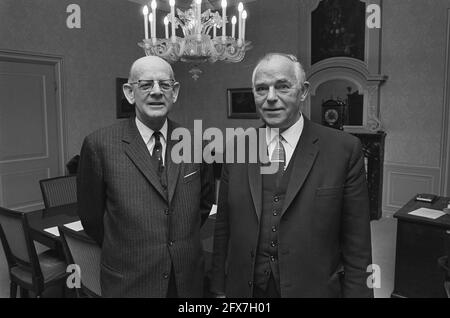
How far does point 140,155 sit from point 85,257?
0.79 metres

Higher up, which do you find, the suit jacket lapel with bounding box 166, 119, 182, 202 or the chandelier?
the chandelier

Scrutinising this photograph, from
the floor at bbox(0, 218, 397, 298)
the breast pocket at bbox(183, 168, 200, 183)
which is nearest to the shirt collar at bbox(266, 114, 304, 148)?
the breast pocket at bbox(183, 168, 200, 183)

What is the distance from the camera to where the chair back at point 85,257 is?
1.88 m

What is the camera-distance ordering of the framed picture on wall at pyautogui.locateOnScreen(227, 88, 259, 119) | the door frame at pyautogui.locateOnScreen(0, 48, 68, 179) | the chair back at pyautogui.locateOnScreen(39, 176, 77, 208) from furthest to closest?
the framed picture on wall at pyautogui.locateOnScreen(227, 88, 259, 119)
the door frame at pyautogui.locateOnScreen(0, 48, 68, 179)
the chair back at pyautogui.locateOnScreen(39, 176, 77, 208)

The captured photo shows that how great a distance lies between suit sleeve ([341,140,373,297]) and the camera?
1393mm

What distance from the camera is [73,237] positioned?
6.36 ft

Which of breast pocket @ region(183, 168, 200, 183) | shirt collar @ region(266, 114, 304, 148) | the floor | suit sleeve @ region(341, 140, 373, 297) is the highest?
shirt collar @ region(266, 114, 304, 148)

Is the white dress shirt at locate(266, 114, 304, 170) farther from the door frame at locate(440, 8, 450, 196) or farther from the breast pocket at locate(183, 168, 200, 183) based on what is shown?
the door frame at locate(440, 8, 450, 196)

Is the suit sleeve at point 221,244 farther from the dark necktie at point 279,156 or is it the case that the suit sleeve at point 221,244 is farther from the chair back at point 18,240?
the chair back at point 18,240

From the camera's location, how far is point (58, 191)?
11.7 ft

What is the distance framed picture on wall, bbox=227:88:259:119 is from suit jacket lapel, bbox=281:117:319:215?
17.7 ft

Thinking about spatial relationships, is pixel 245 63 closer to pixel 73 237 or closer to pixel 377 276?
pixel 377 276

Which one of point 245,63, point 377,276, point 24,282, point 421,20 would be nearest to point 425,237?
point 377,276
